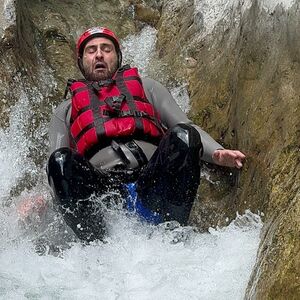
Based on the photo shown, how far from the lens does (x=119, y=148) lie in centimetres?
442

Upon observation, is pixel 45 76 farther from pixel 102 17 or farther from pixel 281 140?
pixel 281 140

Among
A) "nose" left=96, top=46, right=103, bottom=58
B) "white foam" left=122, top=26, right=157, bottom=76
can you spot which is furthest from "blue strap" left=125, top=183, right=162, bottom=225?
"white foam" left=122, top=26, right=157, bottom=76

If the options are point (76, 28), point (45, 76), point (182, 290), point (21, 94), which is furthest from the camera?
point (76, 28)

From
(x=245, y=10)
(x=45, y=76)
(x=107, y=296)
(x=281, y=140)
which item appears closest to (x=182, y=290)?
(x=107, y=296)

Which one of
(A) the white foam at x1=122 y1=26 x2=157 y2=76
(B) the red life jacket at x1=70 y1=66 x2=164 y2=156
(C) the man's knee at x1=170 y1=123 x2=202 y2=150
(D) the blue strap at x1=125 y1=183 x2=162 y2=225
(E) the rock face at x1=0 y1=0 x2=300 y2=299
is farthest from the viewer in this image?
(A) the white foam at x1=122 y1=26 x2=157 y2=76

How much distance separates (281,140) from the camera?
377 centimetres

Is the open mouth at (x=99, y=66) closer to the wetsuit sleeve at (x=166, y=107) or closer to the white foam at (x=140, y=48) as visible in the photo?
the wetsuit sleeve at (x=166, y=107)

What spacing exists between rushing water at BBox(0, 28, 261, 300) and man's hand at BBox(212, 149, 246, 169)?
14.5 inches

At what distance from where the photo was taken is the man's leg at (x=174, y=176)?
3955mm

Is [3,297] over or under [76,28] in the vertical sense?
under

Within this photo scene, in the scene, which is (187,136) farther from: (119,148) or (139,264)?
(139,264)

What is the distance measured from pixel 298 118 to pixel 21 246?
1957 mm

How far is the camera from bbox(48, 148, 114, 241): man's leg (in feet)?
13.2

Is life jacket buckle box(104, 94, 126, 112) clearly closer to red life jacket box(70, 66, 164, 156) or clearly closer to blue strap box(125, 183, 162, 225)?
red life jacket box(70, 66, 164, 156)
